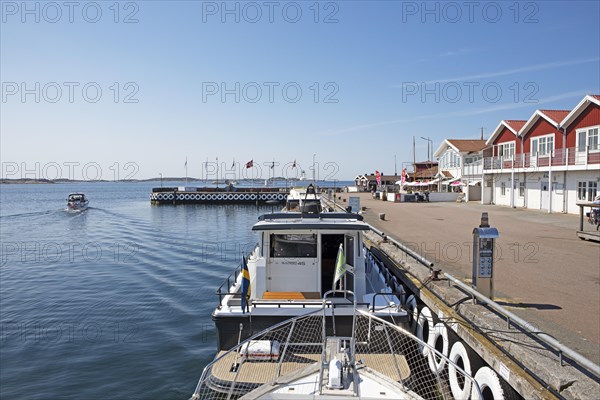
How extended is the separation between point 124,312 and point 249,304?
8.49 meters

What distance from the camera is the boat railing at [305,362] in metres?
5.53

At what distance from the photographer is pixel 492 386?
575 centimetres

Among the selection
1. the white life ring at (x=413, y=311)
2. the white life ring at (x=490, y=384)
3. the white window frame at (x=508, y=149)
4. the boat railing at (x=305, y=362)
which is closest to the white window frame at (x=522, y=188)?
the white window frame at (x=508, y=149)

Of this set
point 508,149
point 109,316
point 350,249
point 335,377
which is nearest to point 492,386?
point 335,377

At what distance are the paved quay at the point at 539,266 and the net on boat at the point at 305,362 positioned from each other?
194cm

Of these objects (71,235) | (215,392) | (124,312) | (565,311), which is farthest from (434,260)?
(71,235)

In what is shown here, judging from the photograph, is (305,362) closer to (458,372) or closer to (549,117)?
(458,372)

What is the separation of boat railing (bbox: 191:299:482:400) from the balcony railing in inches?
865

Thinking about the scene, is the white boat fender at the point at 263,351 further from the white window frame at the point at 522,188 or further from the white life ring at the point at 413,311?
the white window frame at the point at 522,188

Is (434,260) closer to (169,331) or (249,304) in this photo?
(249,304)

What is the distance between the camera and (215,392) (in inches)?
246

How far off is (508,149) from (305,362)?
113ft

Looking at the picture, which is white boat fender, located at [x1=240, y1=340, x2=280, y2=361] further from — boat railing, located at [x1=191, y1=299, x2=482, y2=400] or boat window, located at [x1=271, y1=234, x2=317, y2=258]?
boat window, located at [x1=271, y1=234, x2=317, y2=258]

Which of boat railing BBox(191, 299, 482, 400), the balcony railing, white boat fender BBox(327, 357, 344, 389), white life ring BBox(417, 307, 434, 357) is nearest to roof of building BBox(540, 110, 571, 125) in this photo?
the balcony railing
